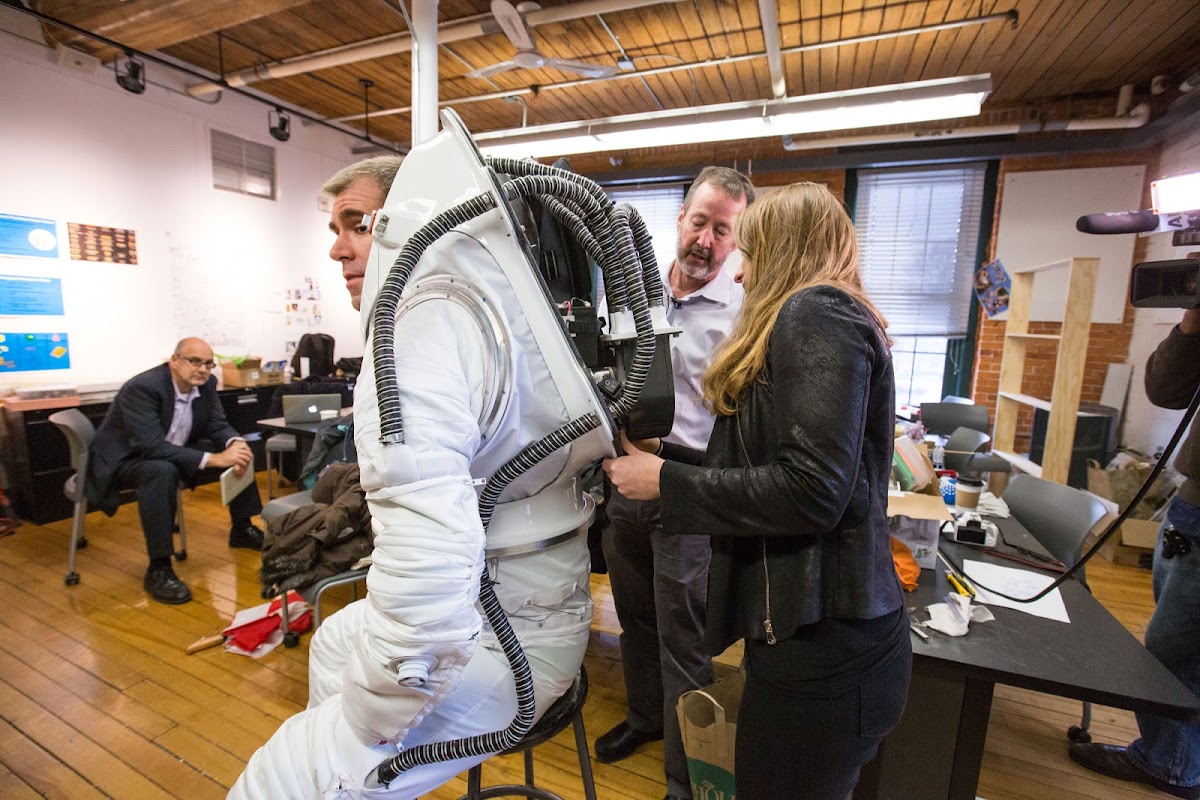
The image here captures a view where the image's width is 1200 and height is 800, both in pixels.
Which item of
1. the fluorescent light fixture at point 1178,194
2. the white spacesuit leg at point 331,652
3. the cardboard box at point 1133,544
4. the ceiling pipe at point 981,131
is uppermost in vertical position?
the ceiling pipe at point 981,131

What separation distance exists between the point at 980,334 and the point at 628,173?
3.95 metres

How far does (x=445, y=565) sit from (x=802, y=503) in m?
0.52

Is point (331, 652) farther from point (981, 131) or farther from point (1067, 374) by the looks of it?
point (981, 131)

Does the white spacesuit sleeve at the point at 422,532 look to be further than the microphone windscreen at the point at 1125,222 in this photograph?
No

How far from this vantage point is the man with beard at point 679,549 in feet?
5.45

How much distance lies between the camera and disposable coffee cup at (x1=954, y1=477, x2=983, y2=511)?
2.16 metres

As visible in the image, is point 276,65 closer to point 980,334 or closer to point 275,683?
point 275,683

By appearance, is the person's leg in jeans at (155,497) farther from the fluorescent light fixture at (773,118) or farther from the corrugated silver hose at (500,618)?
the corrugated silver hose at (500,618)

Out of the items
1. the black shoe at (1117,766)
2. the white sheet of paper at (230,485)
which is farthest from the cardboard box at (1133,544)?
A: the white sheet of paper at (230,485)

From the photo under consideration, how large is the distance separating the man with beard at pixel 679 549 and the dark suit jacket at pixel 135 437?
8.42 feet

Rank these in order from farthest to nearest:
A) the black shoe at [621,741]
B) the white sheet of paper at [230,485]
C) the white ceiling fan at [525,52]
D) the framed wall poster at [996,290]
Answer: the framed wall poster at [996,290] < the white ceiling fan at [525,52] < the white sheet of paper at [230,485] < the black shoe at [621,741]

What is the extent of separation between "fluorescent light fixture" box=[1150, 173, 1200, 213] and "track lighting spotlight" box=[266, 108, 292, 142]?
6042 mm

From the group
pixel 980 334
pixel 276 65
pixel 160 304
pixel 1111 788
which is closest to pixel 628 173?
pixel 276 65

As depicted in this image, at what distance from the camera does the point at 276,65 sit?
4492 millimetres
